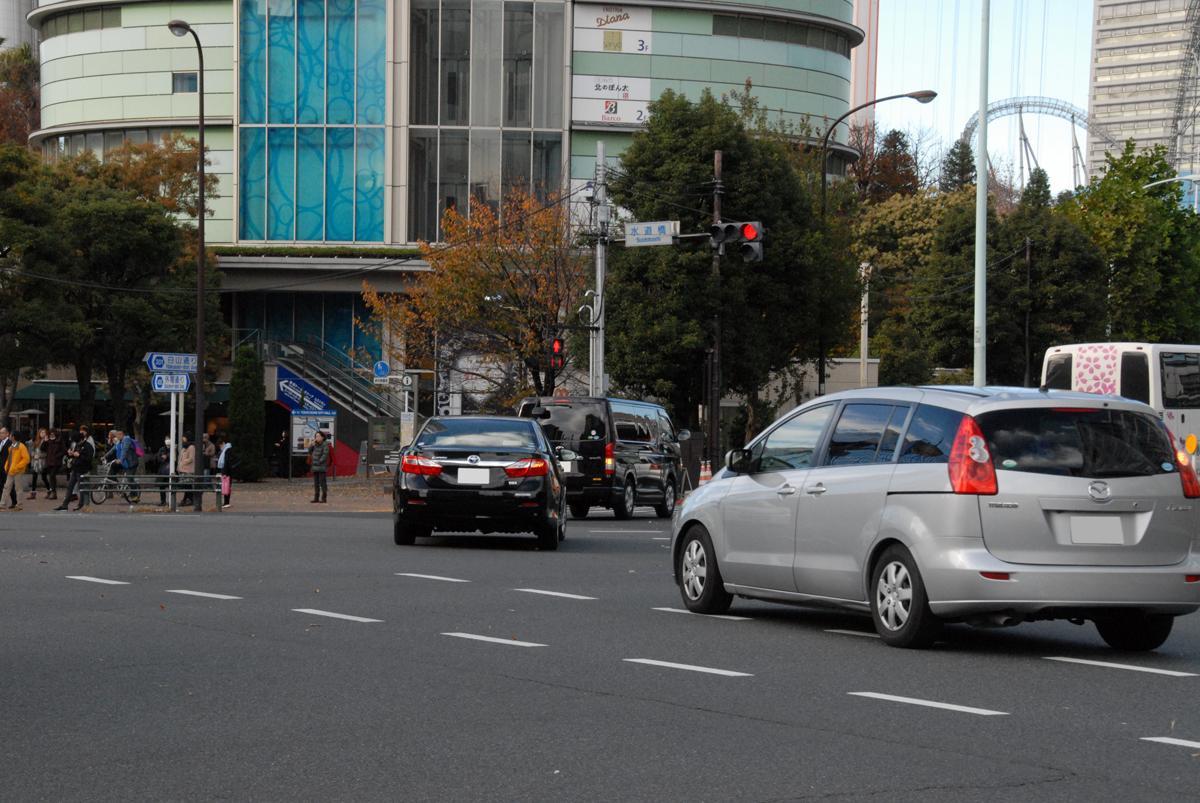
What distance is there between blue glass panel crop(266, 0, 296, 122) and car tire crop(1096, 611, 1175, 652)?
180 ft

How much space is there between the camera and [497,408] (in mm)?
47250

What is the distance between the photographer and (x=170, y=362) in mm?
33031

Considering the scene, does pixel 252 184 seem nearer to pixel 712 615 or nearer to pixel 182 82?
pixel 182 82

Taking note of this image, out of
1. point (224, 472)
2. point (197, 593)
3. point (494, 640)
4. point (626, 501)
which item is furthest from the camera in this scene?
point (224, 472)

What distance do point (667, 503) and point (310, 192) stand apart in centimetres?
3564

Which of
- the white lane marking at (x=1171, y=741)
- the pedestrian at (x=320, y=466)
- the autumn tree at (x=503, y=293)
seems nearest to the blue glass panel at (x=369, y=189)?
the autumn tree at (x=503, y=293)

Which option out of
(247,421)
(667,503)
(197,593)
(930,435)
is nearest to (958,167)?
(247,421)

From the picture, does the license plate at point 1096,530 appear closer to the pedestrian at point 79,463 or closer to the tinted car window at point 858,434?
the tinted car window at point 858,434

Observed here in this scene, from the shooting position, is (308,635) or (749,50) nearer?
(308,635)

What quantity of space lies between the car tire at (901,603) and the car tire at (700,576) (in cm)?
192

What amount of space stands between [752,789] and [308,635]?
5422 mm

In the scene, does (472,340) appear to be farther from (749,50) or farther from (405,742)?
(405,742)

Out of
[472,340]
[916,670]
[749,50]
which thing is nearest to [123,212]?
[472,340]

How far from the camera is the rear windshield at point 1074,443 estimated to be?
34.3ft
